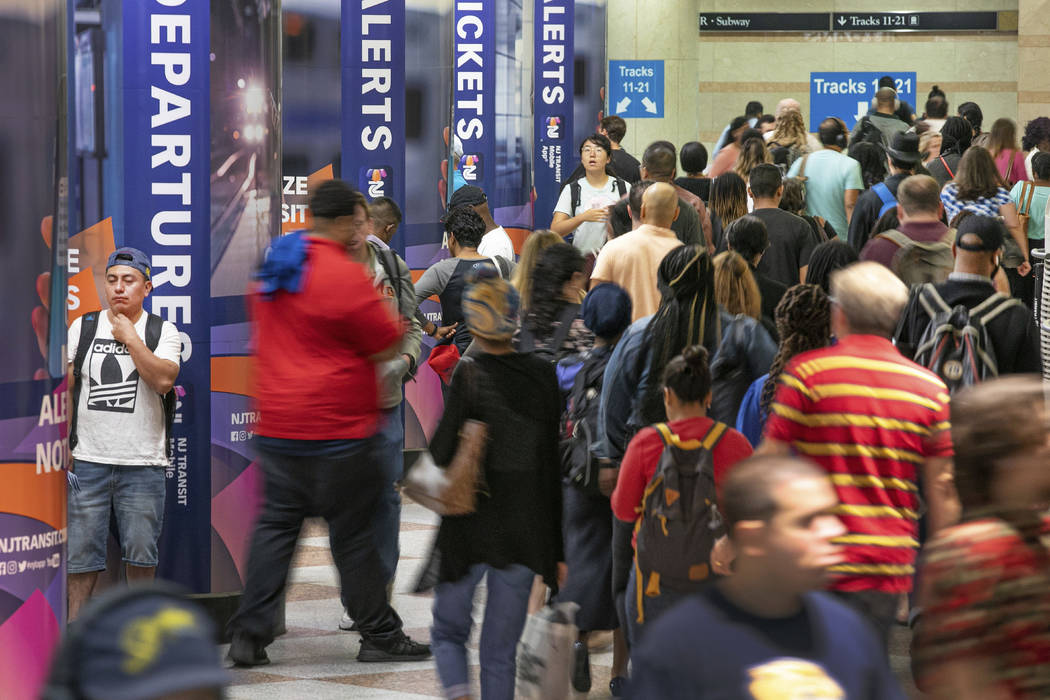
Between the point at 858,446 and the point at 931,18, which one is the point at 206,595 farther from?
the point at 931,18

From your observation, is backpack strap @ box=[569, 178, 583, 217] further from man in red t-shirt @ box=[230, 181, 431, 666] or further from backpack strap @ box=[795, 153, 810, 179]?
man in red t-shirt @ box=[230, 181, 431, 666]

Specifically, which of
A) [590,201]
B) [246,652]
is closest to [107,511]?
[246,652]

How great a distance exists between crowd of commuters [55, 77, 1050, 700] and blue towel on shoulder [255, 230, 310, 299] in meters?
0.01

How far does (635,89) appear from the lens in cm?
2616

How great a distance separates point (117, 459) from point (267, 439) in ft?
3.65

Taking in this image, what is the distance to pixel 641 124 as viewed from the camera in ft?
91.2

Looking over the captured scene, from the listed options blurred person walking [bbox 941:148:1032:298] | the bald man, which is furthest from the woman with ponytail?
blurred person walking [bbox 941:148:1032:298]

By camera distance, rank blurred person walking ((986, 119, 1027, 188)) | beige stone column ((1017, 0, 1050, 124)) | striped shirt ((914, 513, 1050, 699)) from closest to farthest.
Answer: striped shirt ((914, 513, 1050, 699)), blurred person walking ((986, 119, 1027, 188)), beige stone column ((1017, 0, 1050, 124))

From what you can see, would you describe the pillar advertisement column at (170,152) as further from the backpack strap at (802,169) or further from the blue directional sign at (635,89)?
the blue directional sign at (635,89)

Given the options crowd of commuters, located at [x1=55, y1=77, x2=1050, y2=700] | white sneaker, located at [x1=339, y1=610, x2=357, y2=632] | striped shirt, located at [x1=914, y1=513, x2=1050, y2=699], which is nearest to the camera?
crowd of commuters, located at [x1=55, y1=77, x2=1050, y2=700]

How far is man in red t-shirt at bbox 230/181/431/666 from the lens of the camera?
596cm

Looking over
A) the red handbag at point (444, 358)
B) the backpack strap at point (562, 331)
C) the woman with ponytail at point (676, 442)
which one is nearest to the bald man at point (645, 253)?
the red handbag at point (444, 358)

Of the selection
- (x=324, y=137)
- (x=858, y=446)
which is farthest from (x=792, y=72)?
(x=858, y=446)

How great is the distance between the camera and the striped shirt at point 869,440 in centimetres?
471
